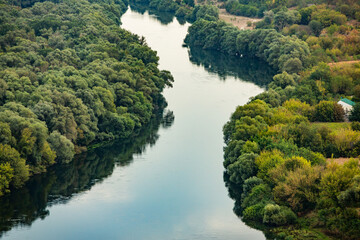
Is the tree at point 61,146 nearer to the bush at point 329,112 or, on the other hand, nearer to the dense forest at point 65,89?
the dense forest at point 65,89

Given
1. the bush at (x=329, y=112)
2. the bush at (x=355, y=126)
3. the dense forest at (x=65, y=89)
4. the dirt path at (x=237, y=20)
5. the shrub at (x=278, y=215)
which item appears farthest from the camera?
the dirt path at (x=237, y=20)

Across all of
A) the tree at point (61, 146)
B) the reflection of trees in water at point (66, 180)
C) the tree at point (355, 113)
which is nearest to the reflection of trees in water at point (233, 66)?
the tree at point (355, 113)

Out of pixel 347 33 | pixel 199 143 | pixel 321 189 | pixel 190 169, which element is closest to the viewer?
pixel 321 189

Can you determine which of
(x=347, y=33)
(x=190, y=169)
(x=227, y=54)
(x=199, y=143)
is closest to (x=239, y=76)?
(x=227, y=54)

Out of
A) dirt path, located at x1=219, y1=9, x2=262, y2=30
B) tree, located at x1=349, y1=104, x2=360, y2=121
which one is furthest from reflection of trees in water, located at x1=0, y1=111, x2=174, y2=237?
dirt path, located at x1=219, y1=9, x2=262, y2=30

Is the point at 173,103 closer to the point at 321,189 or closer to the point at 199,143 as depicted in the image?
the point at 199,143

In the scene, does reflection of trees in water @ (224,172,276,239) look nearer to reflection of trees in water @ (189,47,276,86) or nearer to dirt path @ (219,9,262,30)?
reflection of trees in water @ (189,47,276,86)
